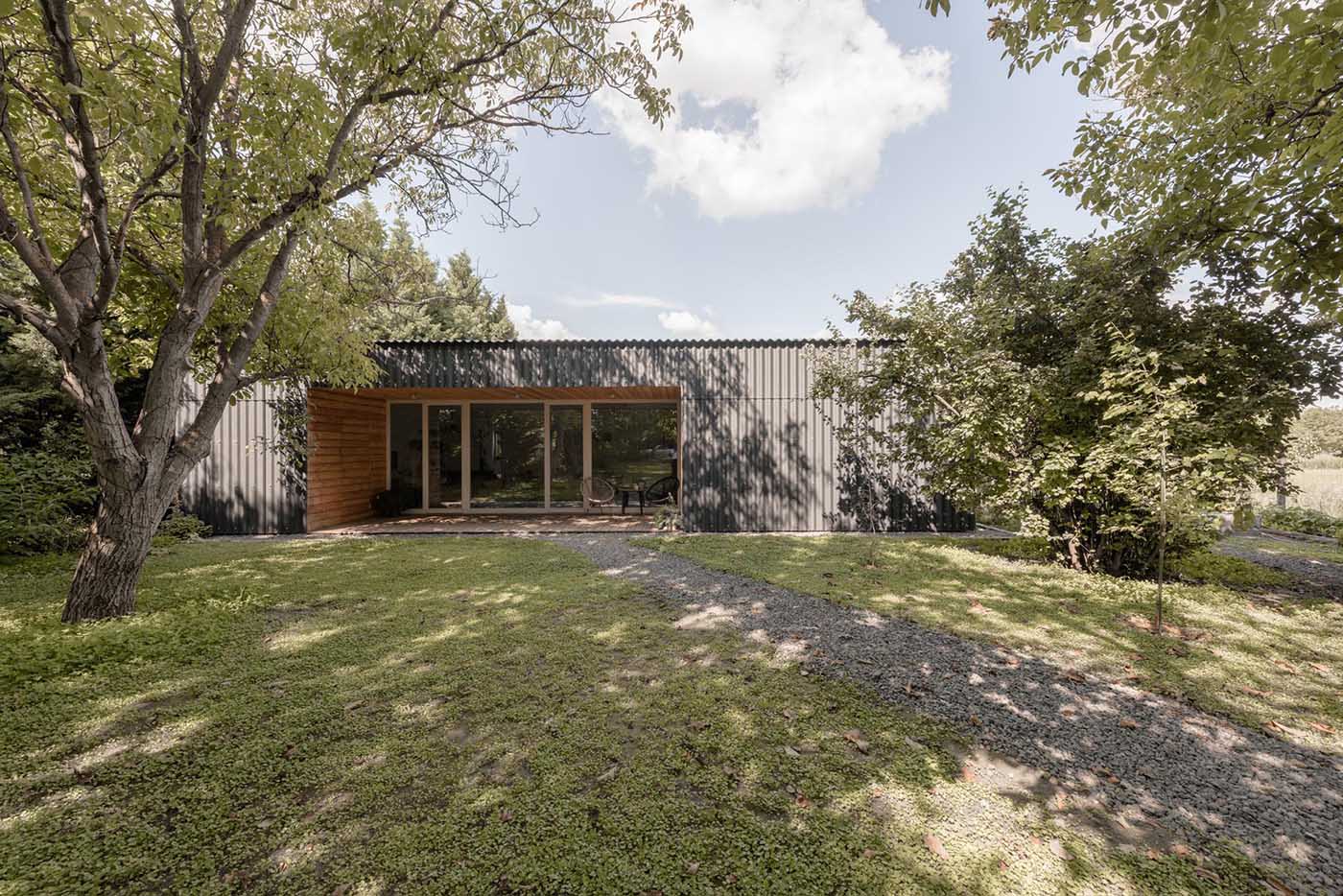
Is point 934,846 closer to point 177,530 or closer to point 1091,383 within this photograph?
point 1091,383

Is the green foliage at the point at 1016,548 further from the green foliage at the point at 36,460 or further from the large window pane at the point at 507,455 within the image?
the green foliage at the point at 36,460

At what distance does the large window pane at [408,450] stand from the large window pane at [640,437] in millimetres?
4072

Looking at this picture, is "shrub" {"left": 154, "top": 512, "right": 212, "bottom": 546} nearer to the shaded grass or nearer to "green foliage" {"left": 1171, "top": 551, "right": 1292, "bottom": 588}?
"green foliage" {"left": 1171, "top": 551, "right": 1292, "bottom": 588}

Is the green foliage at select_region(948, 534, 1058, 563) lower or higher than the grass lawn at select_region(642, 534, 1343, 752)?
higher

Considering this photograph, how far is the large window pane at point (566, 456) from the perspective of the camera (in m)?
11.1

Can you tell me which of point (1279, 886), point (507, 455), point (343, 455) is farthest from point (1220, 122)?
point (343, 455)

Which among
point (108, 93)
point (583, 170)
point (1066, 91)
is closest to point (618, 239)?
point (583, 170)

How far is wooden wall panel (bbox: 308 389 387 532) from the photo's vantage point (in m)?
8.98

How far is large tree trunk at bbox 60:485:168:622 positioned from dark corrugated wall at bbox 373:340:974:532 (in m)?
4.99

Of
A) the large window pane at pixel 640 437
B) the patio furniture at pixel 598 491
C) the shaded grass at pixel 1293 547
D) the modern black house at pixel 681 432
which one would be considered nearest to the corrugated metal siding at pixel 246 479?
the modern black house at pixel 681 432

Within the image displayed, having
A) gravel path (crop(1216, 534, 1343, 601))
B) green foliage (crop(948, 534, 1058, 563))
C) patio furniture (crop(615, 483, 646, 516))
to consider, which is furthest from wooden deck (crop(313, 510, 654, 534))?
gravel path (crop(1216, 534, 1343, 601))

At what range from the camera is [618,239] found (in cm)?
1384

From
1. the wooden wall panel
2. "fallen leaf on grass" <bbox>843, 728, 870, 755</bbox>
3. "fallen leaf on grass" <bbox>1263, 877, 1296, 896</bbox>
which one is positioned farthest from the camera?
the wooden wall panel

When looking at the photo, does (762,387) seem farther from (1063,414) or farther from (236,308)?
(236,308)
